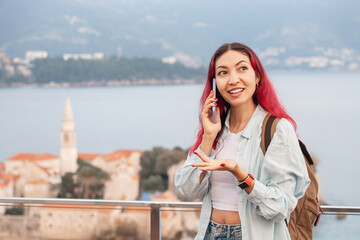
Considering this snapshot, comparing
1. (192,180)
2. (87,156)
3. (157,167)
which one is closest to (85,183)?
(87,156)

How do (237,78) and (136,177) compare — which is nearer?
(237,78)

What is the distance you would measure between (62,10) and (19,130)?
59.8ft

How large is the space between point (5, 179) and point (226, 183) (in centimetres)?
4034

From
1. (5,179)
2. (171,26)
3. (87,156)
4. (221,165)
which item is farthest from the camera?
(171,26)

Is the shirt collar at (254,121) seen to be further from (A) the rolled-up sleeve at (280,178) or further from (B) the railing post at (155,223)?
(B) the railing post at (155,223)

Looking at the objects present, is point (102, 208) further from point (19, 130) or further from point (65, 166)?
point (19, 130)

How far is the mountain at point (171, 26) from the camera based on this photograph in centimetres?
5300

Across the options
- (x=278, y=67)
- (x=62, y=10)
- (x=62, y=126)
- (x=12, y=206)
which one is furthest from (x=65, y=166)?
(x=12, y=206)

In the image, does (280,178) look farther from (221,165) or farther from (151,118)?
(151,118)

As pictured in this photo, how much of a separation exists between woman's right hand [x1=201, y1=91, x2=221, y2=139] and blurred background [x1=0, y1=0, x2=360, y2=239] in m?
38.3

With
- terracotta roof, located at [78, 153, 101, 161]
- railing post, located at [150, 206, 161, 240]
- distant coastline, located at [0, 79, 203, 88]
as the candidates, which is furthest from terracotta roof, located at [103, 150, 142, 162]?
railing post, located at [150, 206, 161, 240]

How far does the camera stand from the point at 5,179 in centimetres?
3828

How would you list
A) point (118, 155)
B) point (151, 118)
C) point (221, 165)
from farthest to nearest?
1. point (151, 118)
2. point (118, 155)
3. point (221, 165)

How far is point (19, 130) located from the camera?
179 feet
